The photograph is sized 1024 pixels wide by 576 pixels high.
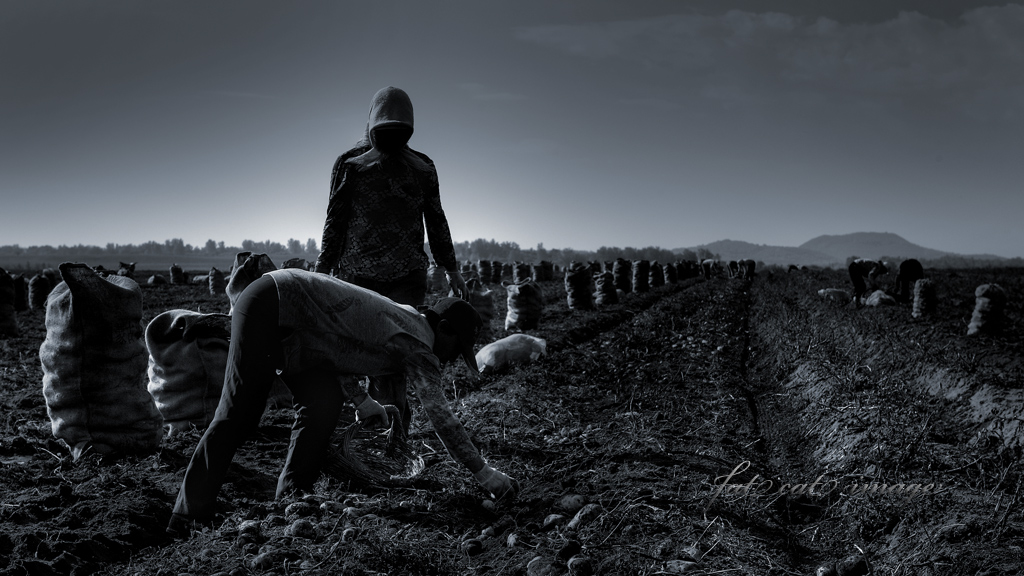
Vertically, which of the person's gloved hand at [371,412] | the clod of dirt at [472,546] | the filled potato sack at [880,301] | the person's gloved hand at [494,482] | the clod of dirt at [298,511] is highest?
the filled potato sack at [880,301]

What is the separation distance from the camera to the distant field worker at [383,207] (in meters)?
3.41

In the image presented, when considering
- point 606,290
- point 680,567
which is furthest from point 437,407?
point 606,290

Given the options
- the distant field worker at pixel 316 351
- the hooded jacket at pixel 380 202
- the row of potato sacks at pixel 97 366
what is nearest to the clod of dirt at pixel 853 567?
the distant field worker at pixel 316 351

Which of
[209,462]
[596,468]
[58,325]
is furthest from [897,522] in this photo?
[58,325]

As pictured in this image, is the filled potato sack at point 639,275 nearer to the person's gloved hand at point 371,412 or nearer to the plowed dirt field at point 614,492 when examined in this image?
the plowed dirt field at point 614,492

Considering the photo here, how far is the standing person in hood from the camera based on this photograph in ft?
11.2

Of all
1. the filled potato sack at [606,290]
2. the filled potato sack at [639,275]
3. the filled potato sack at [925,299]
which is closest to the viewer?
the filled potato sack at [925,299]

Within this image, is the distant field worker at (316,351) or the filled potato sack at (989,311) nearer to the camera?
the distant field worker at (316,351)

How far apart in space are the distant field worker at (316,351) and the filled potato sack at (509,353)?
11.7 ft

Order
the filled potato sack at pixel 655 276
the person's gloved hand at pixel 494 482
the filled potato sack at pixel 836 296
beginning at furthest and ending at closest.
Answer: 1. the filled potato sack at pixel 655 276
2. the filled potato sack at pixel 836 296
3. the person's gloved hand at pixel 494 482

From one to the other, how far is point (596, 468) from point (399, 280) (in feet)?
5.06

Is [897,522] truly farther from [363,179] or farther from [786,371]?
[786,371]

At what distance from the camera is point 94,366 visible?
3369mm

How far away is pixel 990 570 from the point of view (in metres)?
2.17
